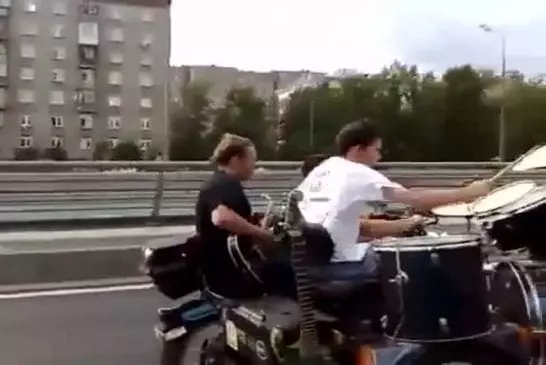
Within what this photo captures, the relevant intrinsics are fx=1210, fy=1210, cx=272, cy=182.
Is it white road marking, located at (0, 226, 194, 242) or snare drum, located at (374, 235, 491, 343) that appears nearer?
snare drum, located at (374, 235, 491, 343)

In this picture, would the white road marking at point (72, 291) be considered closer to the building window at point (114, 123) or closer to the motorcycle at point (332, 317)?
the motorcycle at point (332, 317)

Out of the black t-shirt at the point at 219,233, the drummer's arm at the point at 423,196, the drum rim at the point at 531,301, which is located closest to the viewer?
the drum rim at the point at 531,301

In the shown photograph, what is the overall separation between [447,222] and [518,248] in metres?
0.47

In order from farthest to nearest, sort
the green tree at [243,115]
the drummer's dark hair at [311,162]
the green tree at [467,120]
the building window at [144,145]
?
1. the building window at [144,145]
2. the green tree at [243,115]
3. the green tree at [467,120]
4. the drummer's dark hair at [311,162]

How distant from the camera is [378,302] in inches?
220

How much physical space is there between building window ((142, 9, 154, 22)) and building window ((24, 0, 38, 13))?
644cm

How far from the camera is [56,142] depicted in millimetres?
68062

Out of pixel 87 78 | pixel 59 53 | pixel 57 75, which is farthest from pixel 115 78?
pixel 57 75

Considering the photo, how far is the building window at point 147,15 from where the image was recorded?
73.2 metres

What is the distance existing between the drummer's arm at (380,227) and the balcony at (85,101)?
6772cm

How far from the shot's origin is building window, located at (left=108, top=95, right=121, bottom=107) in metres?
74.5

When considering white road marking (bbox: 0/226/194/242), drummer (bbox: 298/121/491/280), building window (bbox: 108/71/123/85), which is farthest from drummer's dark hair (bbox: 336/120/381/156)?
building window (bbox: 108/71/123/85)

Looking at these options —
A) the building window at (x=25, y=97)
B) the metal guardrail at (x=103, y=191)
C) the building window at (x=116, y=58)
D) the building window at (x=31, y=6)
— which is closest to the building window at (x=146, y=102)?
the building window at (x=116, y=58)

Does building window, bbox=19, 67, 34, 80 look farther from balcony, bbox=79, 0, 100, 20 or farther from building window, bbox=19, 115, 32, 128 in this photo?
balcony, bbox=79, 0, 100, 20
